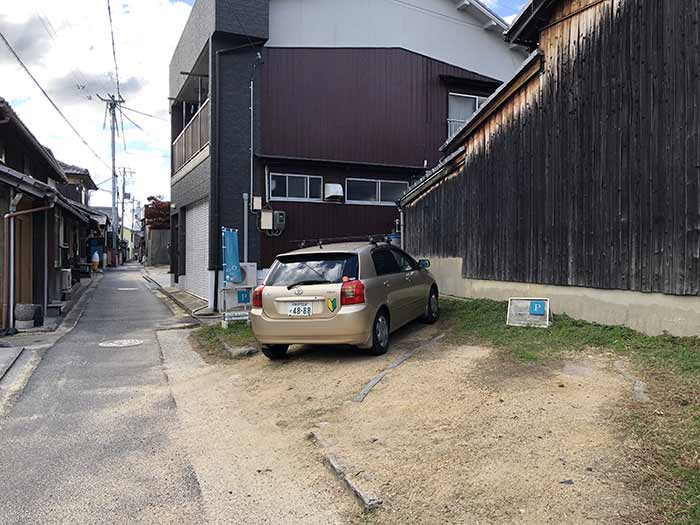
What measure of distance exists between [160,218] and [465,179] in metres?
38.3

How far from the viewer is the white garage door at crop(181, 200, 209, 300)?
15320 mm

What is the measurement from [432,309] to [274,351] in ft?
10.2

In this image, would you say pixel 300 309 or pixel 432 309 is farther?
pixel 432 309

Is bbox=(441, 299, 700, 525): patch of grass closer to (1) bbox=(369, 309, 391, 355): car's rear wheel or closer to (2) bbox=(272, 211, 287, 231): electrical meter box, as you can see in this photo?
(1) bbox=(369, 309, 391, 355): car's rear wheel

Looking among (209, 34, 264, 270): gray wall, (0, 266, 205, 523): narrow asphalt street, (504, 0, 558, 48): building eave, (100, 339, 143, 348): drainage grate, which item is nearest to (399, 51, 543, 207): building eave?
(504, 0, 558, 48): building eave

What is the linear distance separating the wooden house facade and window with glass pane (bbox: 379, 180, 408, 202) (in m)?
5.15

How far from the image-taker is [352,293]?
707 cm

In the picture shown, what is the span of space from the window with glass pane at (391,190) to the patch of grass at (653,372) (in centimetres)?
625

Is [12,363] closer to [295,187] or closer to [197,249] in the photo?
[295,187]

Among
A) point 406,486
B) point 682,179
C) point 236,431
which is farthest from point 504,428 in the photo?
point 682,179

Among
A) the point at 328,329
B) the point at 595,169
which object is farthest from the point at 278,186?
the point at 595,169

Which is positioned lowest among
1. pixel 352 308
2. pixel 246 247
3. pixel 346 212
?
pixel 352 308

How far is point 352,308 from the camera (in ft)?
23.0

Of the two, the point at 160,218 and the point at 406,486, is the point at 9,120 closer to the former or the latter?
Result: the point at 406,486
